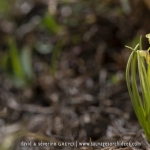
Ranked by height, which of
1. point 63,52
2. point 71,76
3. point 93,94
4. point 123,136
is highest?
point 63,52

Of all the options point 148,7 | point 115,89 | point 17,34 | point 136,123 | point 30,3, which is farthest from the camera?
point 30,3

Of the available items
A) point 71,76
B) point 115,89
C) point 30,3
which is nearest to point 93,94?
point 115,89

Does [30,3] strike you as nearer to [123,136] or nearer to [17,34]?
[17,34]

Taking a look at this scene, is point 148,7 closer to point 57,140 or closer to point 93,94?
point 93,94

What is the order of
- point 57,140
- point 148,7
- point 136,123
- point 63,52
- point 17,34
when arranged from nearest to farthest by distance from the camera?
point 57,140
point 136,123
point 148,7
point 63,52
point 17,34

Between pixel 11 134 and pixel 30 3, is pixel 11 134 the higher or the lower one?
the lower one

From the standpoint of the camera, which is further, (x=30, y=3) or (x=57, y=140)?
(x=30, y=3)
